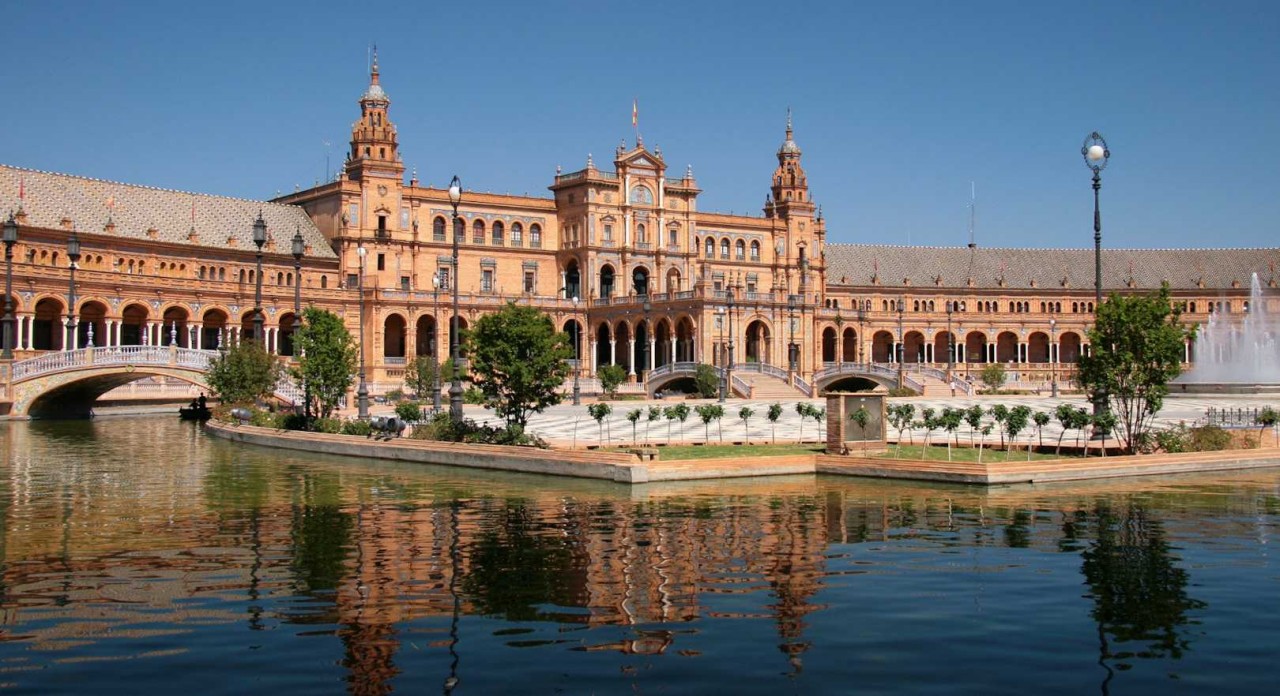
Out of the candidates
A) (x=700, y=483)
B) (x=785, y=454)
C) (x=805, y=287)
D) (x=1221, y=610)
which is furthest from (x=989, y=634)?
(x=805, y=287)

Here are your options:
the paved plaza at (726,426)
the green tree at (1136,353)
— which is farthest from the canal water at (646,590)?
the paved plaza at (726,426)

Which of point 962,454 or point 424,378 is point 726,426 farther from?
point 424,378

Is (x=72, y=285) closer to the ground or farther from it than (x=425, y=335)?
farther from it

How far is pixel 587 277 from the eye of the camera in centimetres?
9375

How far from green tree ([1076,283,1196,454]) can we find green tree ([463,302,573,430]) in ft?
47.6

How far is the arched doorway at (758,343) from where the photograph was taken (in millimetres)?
87062

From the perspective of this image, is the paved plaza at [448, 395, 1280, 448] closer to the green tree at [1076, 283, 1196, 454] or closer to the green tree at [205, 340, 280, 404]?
the green tree at [1076, 283, 1196, 454]

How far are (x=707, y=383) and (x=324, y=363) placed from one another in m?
31.1

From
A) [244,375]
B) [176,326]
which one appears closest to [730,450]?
[244,375]

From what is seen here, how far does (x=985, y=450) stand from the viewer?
34094 mm

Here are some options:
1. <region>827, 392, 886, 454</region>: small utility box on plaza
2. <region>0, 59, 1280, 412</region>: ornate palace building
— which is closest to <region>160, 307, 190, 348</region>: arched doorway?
<region>0, 59, 1280, 412</region>: ornate palace building

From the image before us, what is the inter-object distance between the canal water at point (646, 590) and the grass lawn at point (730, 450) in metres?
5.12

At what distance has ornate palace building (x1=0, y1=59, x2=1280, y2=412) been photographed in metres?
75.2

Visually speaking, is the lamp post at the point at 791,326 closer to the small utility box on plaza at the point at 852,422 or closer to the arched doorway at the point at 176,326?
the arched doorway at the point at 176,326
